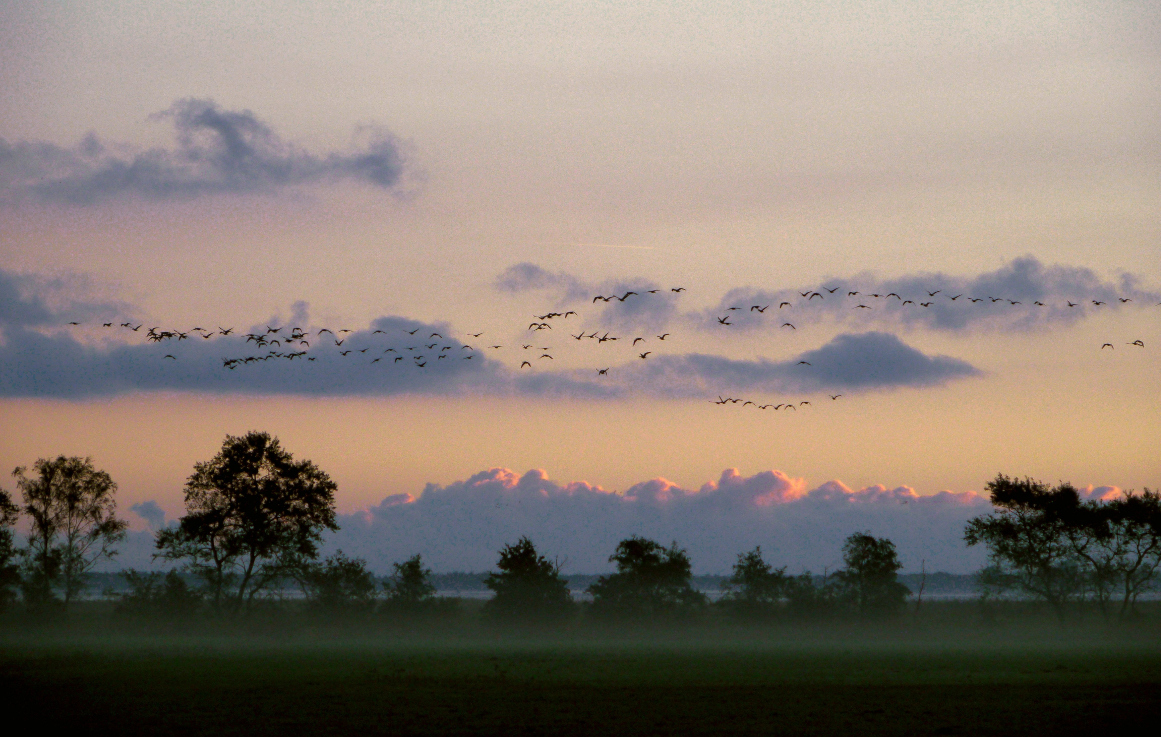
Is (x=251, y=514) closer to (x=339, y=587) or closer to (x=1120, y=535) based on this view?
(x=339, y=587)

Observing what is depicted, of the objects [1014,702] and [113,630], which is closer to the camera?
[1014,702]

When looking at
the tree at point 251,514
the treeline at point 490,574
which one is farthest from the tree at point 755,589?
the tree at point 251,514

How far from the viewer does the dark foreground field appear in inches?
1147

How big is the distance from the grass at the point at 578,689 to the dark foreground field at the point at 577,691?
9 centimetres

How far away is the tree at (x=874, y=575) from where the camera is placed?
307ft

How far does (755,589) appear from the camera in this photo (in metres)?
97.1

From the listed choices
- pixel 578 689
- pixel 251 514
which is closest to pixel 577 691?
pixel 578 689

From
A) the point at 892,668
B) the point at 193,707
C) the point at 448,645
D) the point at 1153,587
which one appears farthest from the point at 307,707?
the point at 1153,587

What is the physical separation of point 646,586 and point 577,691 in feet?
179

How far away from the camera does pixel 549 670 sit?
155 feet

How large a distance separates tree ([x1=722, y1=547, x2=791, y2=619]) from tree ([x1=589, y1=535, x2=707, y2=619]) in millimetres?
5254

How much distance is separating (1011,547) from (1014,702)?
60.1 m

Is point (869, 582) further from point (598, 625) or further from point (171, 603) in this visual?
point (171, 603)

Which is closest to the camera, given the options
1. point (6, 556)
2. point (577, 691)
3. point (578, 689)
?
point (577, 691)
